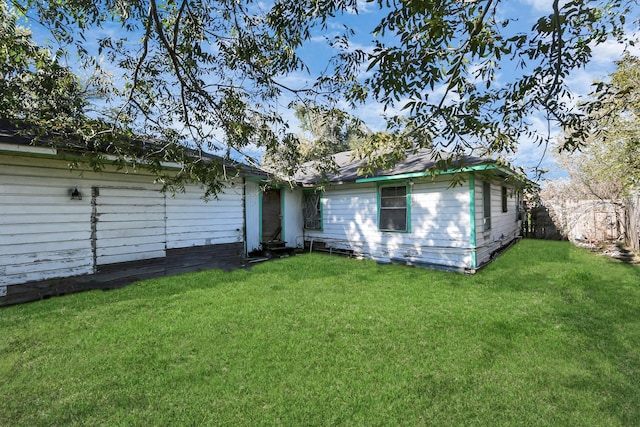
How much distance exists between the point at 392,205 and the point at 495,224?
11.4 ft

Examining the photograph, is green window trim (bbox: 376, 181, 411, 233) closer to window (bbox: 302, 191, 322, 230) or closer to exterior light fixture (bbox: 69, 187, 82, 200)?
window (bbox: 302, 191, 322, 230)

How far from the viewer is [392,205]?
9.00 m

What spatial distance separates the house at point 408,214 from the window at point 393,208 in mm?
28

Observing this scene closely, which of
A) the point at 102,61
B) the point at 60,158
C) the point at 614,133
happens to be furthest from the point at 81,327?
the point at 614,133

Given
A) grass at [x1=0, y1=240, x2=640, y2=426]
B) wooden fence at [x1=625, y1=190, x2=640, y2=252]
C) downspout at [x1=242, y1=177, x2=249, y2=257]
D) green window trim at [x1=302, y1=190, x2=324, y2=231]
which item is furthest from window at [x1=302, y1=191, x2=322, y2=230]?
wooden fence at [x1=625, y1=190, x2=640, y2=252]

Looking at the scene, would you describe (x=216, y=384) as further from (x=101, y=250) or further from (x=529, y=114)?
(x=101, y=250)

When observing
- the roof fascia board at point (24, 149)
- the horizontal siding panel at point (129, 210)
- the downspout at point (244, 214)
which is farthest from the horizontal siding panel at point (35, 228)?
the downspout at point (244, 214)

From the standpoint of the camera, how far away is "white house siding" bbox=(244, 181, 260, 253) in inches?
376

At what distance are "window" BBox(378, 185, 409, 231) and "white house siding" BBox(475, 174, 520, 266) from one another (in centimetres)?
180

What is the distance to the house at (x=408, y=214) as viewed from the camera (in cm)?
760

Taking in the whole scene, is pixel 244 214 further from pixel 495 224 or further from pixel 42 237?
pixel 495 224

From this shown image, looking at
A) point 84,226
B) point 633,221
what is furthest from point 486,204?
point 84,226

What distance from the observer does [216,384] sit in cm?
281

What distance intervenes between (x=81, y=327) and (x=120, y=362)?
1.52m
